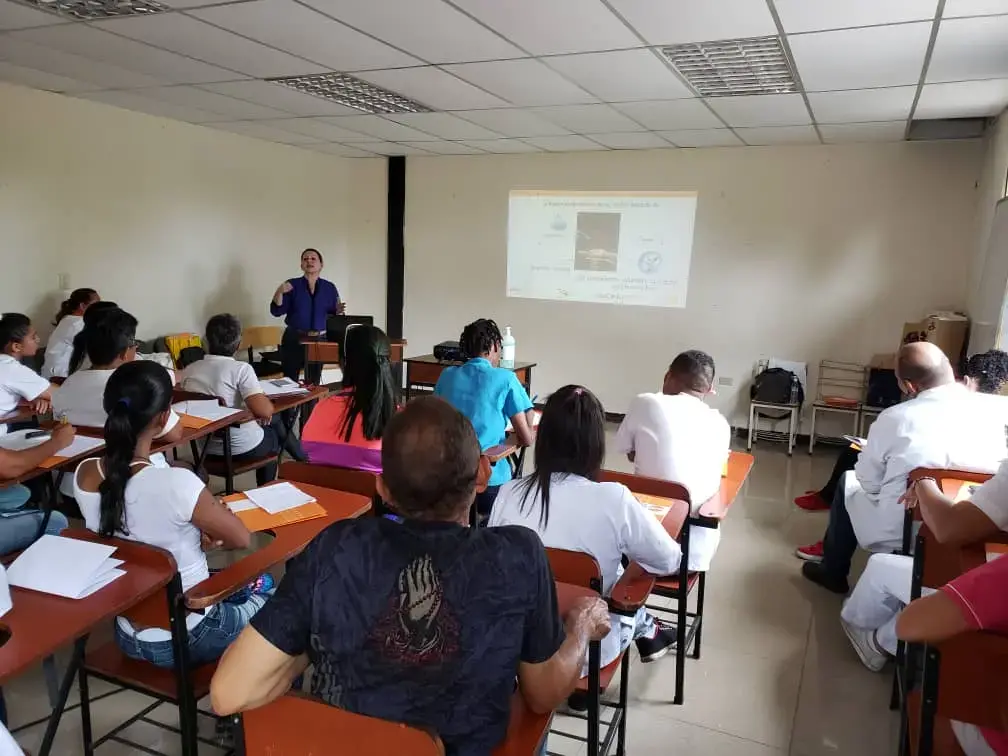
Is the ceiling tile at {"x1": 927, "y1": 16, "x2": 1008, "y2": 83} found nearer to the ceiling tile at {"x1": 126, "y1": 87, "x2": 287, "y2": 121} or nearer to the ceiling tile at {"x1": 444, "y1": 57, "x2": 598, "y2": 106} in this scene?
the ceiling tile at {"x1": 444, "y1": 57, "x2": 598, "y2": 106}

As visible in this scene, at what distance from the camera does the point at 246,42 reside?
3303 millimetres

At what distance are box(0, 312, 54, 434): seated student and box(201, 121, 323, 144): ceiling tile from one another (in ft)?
9.77

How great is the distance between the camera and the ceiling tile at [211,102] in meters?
4.50

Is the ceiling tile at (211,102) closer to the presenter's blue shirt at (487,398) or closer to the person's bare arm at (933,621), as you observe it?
the presenter's blue shirt at (487,398)

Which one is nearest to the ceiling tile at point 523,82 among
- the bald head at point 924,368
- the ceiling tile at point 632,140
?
the ceiling tile at point 632,140

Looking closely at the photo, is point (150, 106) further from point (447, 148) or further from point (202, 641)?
point (202, 641)

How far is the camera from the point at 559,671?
45.4 inches

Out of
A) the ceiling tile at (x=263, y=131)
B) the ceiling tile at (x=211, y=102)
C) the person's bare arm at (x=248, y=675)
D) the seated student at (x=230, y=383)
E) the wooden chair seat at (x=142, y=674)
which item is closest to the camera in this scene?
the person's bare arm at (x=248, y=675)

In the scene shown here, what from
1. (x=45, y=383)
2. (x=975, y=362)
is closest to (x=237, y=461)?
(x=45, y=383)

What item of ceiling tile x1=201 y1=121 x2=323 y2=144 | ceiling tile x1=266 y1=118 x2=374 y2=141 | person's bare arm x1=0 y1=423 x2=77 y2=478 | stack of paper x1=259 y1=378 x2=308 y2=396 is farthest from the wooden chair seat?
ceiling tile x1=201 y1=121 x2=323 y2=144

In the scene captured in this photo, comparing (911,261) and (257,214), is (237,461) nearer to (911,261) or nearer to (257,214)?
(257,214)

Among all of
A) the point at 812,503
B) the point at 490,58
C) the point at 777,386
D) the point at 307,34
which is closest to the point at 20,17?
the point at 307,34

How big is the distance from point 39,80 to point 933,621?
17.9ft

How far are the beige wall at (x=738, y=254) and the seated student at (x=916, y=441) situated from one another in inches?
121
